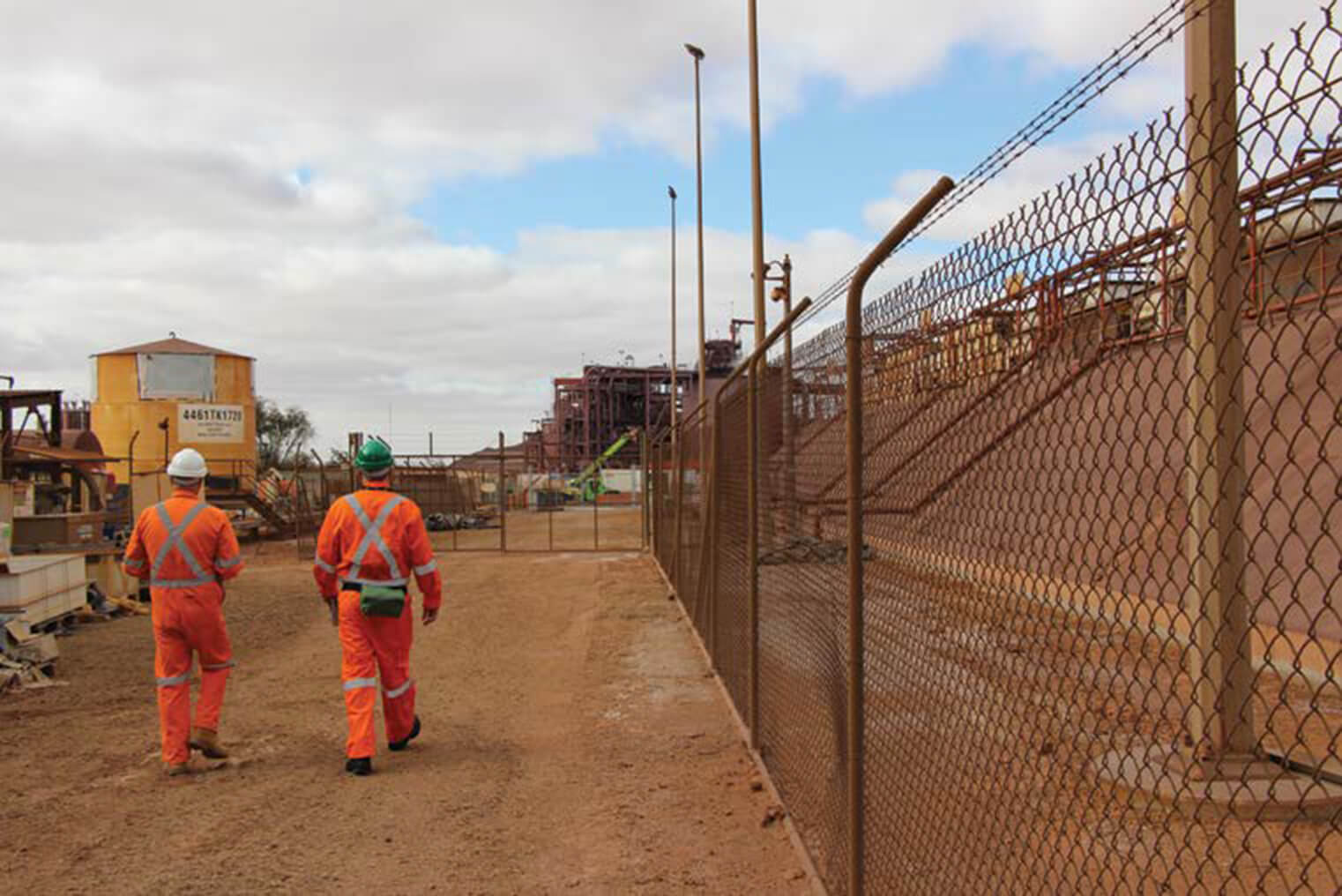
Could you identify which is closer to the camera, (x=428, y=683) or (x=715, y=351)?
(x=428, y=683)

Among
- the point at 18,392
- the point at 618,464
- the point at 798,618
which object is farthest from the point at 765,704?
the point at 618,464

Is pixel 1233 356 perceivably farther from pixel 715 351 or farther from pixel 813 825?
pixel 715 351

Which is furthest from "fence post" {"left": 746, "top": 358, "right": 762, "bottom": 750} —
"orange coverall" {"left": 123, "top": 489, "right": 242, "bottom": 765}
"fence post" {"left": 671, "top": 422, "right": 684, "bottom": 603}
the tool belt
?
"fence post" {"left": 671, "top": 422, "right": 684, "bottom": 603}

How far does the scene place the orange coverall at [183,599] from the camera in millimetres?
6227

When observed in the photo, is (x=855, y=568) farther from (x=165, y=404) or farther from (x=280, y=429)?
(x=280, y=429)

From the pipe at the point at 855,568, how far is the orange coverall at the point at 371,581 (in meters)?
3.52

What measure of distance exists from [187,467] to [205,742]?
1705 millimetres

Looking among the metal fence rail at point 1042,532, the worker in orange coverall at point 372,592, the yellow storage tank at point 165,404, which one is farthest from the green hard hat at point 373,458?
the yellow storage tank at point 165,404

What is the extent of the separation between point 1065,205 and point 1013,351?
1.56ft

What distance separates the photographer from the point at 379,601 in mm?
6230

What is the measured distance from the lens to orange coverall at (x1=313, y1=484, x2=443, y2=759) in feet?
20.5

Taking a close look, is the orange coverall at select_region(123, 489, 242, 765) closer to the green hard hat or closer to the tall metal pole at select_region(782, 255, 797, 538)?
the green hard hat

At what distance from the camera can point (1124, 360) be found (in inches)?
91.0

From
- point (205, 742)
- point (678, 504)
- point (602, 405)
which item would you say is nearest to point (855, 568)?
point (205, 742)
